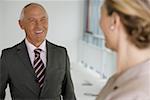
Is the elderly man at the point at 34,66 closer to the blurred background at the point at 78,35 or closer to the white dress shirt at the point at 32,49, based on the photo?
the white dress shirt at the point at 32,49

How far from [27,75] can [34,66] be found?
7cm

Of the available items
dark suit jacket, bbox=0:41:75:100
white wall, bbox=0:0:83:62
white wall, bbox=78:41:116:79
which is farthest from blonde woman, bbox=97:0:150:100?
white wall, bbox=78:41:116:79

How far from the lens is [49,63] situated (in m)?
1.77

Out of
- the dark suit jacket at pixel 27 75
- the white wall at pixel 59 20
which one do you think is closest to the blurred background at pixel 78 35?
the white wall at pixel 59 20

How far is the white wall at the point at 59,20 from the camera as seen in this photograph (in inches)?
206

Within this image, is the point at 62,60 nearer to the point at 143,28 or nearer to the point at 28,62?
the point at 28,62

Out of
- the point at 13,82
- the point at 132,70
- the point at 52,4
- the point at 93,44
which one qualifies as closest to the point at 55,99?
the point at 13,82

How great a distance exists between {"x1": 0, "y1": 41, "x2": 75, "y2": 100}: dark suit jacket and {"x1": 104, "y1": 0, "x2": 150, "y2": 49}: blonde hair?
1.02m

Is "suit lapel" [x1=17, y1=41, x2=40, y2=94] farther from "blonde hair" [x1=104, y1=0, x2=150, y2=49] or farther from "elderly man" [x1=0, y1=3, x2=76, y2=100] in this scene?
"blonde hair" [x1=104, y1=0, x2=150, y2=49]

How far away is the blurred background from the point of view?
17.1 feet

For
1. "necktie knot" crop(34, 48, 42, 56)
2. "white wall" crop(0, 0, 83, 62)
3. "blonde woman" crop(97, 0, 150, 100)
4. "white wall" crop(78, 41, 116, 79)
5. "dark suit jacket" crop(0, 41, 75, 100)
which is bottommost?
"white wall" crop(78, 41, 116, 79)

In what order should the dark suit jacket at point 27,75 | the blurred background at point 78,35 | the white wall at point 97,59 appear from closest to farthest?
the dark suit jacket at point 27,75 → the blurred background at point 78,35 → the white wall at point 97,59

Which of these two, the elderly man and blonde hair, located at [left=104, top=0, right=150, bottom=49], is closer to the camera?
blonde hair, located at [left=104, top=0, right=150, bottom=49]

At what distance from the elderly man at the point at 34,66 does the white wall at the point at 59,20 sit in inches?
138
